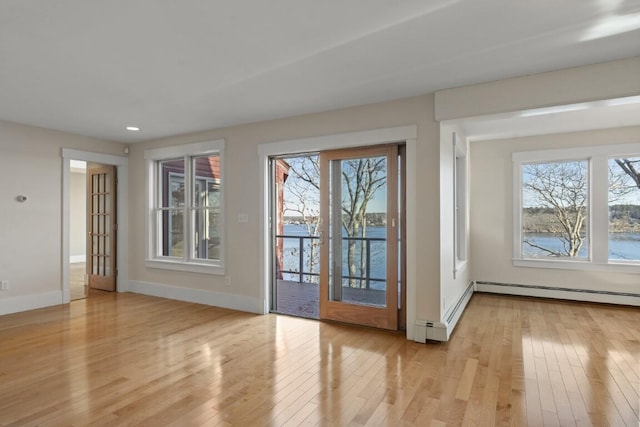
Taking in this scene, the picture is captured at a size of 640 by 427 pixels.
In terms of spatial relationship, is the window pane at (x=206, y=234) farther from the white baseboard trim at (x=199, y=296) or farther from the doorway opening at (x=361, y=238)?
the doorway opening at (x=361, y=238)

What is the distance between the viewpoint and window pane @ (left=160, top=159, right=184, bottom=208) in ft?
19.2

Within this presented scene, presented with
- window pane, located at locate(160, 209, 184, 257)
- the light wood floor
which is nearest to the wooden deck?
the light wood floor

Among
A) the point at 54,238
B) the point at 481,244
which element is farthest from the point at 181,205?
the point at 481,244

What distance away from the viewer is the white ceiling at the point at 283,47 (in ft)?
7.13

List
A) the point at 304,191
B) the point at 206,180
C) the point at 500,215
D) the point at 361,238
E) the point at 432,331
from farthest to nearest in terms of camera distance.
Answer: the point at 304,191 < the point at 500,215 < the point at 206,180 < the point at 361,238 < the point at 432,331

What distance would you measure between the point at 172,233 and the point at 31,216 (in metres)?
1.88

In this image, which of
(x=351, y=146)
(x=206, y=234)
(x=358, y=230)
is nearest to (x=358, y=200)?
(x=358, y=230)

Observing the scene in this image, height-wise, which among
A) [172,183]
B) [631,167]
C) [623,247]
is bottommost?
[623,247]

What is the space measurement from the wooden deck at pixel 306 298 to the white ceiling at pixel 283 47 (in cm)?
222

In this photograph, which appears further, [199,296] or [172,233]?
[172,233]

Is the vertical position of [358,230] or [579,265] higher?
[358,230]

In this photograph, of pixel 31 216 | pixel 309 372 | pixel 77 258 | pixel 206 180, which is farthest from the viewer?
pixel 77 258

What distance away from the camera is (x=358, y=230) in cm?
419

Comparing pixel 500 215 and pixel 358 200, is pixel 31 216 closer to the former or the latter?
pixel 358 200
